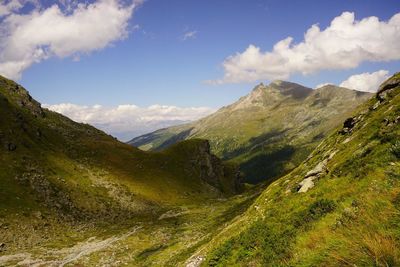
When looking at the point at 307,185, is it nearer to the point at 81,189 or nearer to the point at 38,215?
the point at 38,215

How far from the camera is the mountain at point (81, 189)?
6150cm

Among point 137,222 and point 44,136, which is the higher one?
point 44,136

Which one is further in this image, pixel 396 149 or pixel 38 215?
pixel 38 215

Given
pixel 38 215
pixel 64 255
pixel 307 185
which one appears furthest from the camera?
pixel 38 215

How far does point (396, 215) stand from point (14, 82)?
5727 inches

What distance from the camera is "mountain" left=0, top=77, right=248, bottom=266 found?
61.5m

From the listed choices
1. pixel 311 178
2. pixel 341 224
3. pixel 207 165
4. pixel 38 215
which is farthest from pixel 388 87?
pixel 207 165

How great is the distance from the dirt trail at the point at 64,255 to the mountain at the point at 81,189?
148mm

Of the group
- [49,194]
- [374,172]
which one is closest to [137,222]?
[49,194]

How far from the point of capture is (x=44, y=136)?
107 meters

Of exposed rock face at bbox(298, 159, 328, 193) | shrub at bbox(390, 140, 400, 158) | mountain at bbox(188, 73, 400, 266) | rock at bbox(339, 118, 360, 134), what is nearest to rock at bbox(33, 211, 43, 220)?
mountain at bbox(188, 73, 400, 266)

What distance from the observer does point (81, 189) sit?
88.1m

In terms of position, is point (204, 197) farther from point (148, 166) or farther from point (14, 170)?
point (14, 170)

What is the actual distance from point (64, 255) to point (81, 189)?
35.5 metres
